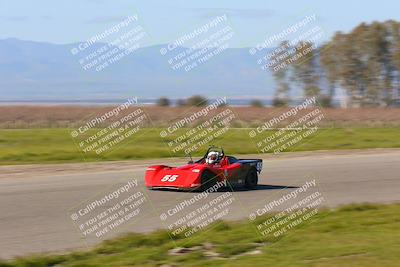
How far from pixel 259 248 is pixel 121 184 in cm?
905

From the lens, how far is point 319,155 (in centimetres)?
3175

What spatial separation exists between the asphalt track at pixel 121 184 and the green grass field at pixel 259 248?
2.93ft

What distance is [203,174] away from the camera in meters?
18.6

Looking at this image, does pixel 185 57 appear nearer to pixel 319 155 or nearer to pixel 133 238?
pixel 319 155

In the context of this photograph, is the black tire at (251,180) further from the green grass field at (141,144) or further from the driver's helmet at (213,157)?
the green grass field at (141,144)

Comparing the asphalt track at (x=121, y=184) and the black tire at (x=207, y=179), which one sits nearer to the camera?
the asphalt track at (x=121, y=184)

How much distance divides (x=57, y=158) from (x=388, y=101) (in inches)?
2484

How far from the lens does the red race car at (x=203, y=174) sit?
61.1 ft

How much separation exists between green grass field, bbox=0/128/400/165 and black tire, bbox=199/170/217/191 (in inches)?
447

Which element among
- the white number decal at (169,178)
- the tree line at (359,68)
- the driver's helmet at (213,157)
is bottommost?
the tree line at (359,68)

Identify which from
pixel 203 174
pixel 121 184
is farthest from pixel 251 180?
pixel 121 184

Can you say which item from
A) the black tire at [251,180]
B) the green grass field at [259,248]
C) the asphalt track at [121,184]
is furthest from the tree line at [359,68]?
the green grass field at [259,248]

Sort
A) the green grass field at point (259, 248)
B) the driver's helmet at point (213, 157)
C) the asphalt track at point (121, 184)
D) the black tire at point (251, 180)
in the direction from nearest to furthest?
the green grass field at point (259, 248)
the asphalt track at point (121, 184)
the driver's helmet at point (213, 157)
the black tire at point (251, 180)

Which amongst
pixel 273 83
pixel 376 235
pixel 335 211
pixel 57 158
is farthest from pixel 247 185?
pixel 273 83
